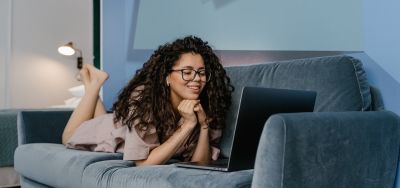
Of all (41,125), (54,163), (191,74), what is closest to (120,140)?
(54,163)

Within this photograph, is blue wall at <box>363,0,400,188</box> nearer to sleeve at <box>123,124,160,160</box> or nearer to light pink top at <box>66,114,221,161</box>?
light pink top at <box>66,114,221,161</box>

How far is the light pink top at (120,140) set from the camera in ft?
5.33

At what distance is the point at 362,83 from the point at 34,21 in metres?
4.43

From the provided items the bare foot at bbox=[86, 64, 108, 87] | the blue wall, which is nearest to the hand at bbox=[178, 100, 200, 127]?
the blue wall

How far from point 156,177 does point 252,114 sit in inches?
13.6

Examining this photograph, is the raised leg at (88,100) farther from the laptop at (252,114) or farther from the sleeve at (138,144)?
the laptop at (252,114)

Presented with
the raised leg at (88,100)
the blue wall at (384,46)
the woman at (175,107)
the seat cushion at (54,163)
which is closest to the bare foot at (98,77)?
the raised leg at (88,100)

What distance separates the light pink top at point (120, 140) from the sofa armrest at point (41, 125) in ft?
0.92

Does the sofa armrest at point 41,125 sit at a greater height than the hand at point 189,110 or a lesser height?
lesser

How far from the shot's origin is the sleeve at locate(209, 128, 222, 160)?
180cm

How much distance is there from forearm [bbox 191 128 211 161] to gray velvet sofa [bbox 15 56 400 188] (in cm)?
14

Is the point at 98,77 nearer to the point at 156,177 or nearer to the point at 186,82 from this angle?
the point at 186,82

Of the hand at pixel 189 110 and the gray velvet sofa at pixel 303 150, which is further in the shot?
the hand at pixel 189 110

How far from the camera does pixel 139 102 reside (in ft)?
5.67
